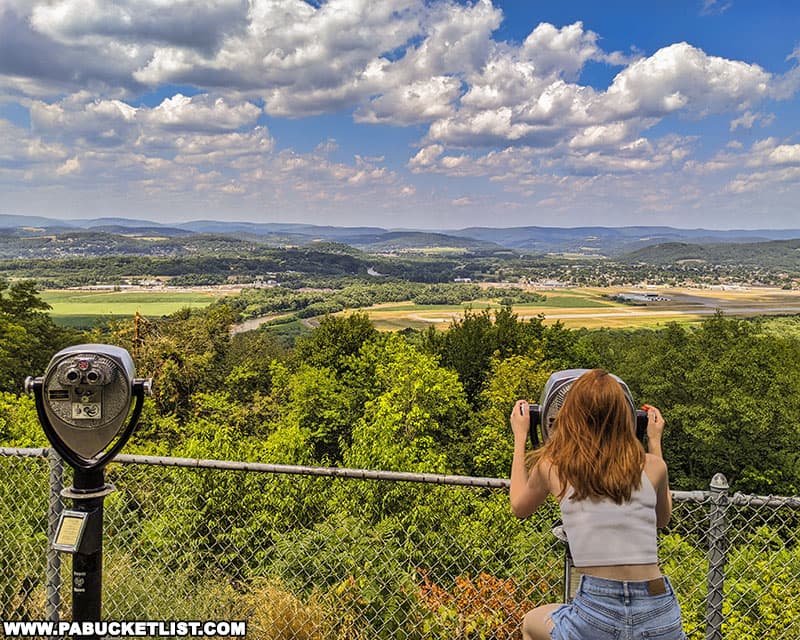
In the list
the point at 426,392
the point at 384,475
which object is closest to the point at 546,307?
the point at 426,392

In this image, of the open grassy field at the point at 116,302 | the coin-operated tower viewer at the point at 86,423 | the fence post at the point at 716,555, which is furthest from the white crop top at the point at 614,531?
the open grassy field at the point at 116,302

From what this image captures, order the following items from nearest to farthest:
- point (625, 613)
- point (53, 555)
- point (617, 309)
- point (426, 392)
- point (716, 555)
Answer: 1. point (625, 613)
2. point (716, 555)
3. point (53, 555)
4. point (426, 392)
5. point (617, 309)

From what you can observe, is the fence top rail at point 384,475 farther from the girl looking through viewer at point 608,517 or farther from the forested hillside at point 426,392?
the forested hillside at point 426,392

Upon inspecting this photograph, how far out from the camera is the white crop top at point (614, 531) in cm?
219

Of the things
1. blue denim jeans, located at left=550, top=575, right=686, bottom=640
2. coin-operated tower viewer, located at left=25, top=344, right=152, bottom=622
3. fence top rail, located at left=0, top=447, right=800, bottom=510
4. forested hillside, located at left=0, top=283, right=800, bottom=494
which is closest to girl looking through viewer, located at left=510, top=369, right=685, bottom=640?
blue denim jeans, located at left=550, top=575, right=686, bottom=640

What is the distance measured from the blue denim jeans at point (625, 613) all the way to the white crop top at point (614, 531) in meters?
0.08

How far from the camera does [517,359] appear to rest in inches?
1237

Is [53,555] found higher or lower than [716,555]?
lower

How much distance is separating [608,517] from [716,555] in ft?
3.77

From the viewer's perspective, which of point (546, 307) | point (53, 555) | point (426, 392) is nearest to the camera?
point (53, 555)

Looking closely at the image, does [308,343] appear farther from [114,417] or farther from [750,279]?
[750,279]

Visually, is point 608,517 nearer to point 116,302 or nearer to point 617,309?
point 617,309

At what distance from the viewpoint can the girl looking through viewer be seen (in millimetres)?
2168

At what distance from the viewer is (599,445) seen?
2.21 metres
